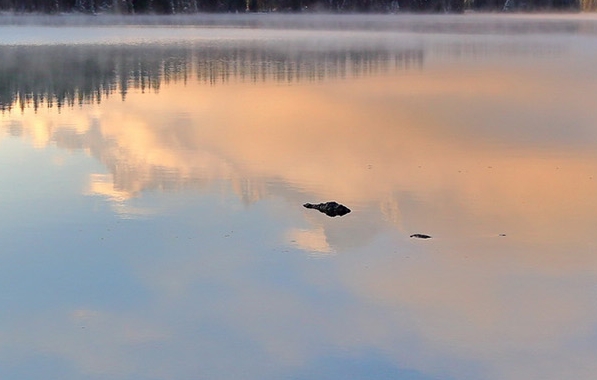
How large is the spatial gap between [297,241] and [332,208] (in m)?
0.95

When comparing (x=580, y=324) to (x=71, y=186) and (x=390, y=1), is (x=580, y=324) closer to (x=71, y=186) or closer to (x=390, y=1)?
(x=71, y=186)

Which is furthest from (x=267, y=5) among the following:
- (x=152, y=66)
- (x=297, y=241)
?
(x=297, y=241)

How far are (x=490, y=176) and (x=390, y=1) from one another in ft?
356

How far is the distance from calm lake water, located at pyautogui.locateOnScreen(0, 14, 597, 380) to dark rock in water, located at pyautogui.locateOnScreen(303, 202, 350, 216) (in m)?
0.14

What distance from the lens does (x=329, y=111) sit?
15961mm

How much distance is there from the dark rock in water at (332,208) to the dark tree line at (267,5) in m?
90.0

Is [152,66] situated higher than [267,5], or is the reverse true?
[267,5]

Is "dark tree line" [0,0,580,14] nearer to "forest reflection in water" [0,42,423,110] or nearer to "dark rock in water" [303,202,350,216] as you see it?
"forest reflection in water" [0,42,423,110]

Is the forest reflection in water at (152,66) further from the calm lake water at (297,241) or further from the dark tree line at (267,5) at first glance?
the dark tree line at (267,5)

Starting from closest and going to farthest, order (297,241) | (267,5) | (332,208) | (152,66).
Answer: (297,241) < (332,208) < (152,66) < (267,5)

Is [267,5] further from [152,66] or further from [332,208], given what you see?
[332,208]

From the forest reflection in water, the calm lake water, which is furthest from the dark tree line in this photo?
the calm lake water

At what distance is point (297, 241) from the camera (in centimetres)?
793

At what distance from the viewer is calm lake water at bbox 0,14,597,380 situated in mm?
5688
